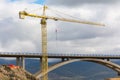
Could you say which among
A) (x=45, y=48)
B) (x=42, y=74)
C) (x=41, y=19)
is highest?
(x=41, y=19)

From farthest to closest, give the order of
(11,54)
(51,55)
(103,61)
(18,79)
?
(103,61) < (51,55) < (11,54) < (18,79)

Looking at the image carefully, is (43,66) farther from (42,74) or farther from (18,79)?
(18,79)

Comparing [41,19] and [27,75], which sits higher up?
[41,19]

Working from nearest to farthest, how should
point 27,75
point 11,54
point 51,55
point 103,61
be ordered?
point 27,75, point 11,54, point 51,55, point 103,61

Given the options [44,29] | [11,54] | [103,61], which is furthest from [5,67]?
[103,61]

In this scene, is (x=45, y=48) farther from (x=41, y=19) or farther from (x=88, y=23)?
(x=88, y=23)

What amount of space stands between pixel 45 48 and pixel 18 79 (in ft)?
114

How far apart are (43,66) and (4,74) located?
35.7m

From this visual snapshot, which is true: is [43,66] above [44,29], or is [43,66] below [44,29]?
below

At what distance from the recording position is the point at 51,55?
148 metres

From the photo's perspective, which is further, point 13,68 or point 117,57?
point 117,57

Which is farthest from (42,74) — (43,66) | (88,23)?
(88,23)

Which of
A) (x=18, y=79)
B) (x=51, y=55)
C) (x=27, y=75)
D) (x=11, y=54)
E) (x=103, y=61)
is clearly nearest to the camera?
(x=18, y=79)

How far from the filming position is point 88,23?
169 metres
